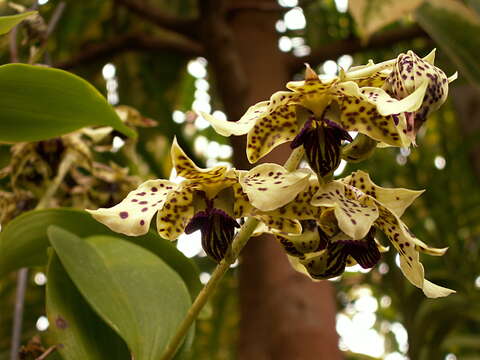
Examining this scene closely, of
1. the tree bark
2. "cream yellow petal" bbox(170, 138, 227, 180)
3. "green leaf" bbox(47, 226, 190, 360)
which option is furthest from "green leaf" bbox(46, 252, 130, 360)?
the tree bark

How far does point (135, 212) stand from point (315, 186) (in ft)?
0.54

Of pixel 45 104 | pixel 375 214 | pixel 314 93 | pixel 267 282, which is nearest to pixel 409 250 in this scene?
pixel 375 214

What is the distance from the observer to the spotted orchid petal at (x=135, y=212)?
21.1 inches

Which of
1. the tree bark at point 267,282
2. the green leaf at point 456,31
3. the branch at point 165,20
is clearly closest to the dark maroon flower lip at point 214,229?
the green leaf at point 456,31

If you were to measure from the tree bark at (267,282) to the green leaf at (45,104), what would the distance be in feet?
2.11

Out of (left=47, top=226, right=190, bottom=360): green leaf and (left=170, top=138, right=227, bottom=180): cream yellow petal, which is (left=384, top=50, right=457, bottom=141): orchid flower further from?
(left=47, top=226, right=190, bottom=360): green leaf

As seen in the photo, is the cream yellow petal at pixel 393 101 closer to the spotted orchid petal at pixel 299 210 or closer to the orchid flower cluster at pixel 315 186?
the orchid flower cluster at pixel 315 186

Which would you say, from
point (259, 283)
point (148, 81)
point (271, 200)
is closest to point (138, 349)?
point (271, 200)

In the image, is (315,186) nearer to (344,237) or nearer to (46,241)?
(344,237)

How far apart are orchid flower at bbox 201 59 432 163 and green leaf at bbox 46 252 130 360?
0.75 feet

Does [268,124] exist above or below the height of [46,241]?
above

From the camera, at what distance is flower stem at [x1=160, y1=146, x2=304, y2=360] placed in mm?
545

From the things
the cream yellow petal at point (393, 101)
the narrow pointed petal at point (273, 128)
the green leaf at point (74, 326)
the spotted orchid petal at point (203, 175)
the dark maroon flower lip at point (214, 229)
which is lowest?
the green leaf at point (74, 326)

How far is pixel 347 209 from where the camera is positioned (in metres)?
0.55
